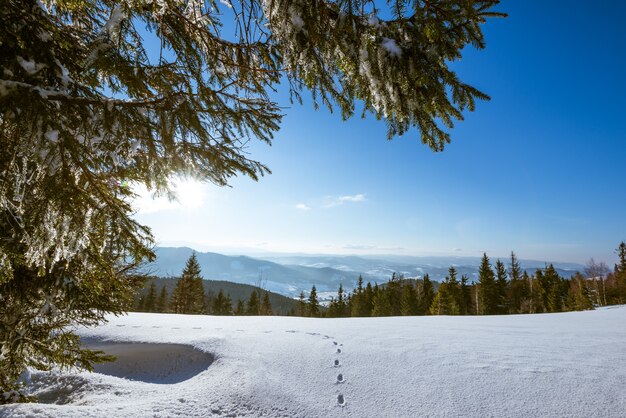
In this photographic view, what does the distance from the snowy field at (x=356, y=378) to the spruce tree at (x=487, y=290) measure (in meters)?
36.5

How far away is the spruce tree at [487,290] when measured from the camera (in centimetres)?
3812

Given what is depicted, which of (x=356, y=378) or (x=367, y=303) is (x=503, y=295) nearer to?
(x=367, y=303)

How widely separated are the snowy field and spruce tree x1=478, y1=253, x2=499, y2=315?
36.5 m

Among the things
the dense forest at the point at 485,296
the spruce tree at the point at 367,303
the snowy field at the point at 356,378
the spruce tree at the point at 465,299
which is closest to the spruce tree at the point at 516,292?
the dense forest at the point at 485,296

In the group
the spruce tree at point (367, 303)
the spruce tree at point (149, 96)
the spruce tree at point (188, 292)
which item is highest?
the spruce tree at point (149, 96)

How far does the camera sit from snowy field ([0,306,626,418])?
11.7ft

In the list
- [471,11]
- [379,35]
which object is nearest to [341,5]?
[379,35]

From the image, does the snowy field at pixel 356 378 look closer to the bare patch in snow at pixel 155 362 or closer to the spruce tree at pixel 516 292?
the bare patch in snow at pixel 155 362

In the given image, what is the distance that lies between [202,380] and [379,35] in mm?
5556

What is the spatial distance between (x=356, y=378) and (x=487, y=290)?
4216 centimetres

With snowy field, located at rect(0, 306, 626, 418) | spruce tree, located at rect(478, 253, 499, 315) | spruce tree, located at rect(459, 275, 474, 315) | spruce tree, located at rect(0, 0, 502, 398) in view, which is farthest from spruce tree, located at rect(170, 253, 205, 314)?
spruce tree, located at rect(478, 253, 499, 315)

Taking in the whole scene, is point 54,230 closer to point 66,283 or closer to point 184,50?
point 184,50

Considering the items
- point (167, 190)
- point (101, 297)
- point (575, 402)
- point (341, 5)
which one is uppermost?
point (341, 5)

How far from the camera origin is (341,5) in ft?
6.44
